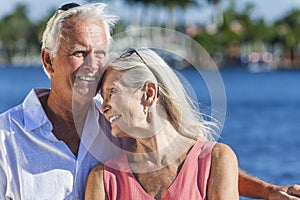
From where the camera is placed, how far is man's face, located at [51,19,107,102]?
2.83 meters

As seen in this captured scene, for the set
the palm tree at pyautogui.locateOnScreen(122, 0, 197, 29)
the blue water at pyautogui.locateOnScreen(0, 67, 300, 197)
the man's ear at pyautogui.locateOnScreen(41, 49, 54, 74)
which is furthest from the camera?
the palm tree at pyautogui.locateOnScreen(122, 0, 197, 29)

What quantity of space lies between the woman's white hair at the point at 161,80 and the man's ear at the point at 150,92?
1 centimetres

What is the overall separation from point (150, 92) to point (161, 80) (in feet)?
0.17

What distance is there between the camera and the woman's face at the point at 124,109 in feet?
8.75

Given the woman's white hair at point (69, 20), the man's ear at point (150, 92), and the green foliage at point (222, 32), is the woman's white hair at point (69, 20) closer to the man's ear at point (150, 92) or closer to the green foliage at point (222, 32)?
the man's ear at point (150, 92)

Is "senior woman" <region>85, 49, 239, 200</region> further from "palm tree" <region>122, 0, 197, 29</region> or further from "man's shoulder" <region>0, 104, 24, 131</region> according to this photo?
"palm tree" <region>122, 0, 197, 29</region>

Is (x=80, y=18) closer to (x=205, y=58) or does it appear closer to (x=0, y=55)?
(x=205, y=58)

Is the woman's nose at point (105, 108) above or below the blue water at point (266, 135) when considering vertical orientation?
above

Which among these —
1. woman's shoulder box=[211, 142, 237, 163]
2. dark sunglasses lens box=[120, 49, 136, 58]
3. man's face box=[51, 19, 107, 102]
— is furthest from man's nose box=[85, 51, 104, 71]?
woman's shoulder box=[211, 142, 237, 163]

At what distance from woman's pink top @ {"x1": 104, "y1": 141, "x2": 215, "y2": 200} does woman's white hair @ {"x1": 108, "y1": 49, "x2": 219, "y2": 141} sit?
0.41 ft

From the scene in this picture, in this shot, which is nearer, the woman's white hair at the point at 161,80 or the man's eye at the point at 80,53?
the woman's white hair at the point at 161,80

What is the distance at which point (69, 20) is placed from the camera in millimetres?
2854

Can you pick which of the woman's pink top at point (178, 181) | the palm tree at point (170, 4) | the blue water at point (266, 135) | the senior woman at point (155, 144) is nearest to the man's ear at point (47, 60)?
the senior woman at point (155, 144)

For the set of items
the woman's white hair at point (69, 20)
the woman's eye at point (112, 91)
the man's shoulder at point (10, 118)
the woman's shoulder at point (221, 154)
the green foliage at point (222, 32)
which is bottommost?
the green foliage at point (222, 32)
